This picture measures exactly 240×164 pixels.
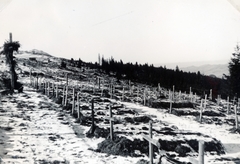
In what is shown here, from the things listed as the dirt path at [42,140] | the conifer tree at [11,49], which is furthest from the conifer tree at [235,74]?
the conifer tree at [11,49]

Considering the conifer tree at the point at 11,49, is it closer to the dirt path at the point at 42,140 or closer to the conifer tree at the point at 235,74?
the dirt path at the point at 42,140

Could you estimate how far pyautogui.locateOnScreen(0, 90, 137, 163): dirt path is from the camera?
27.1 ft

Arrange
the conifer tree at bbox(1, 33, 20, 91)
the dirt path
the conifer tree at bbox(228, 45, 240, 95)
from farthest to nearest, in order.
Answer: the conifer tree at bbox(228, 45, 240, 95), the conifer tree at bbox(1, 33, 20, 91), the dirt path

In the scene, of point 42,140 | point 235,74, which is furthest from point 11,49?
point 235,74

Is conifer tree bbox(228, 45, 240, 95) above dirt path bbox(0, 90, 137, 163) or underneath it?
above

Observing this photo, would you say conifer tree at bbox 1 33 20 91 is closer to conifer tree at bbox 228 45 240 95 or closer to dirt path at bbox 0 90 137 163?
dirt path at bbox 0 90 137 163

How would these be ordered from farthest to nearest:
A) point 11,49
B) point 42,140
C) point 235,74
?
point 235,74 → point 11,49 → point 42,140

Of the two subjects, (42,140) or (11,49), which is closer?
(42,140)

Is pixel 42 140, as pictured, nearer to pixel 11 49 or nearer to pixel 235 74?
pixel 11 49

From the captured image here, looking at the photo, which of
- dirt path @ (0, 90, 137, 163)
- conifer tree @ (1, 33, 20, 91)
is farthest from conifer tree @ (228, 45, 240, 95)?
conifer tree @ (1, 33, 20, 91)

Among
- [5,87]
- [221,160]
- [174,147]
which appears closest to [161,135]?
[174,147]

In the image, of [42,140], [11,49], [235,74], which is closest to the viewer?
[42,140]

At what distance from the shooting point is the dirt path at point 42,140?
27.1 feet

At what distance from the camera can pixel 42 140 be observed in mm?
10297
